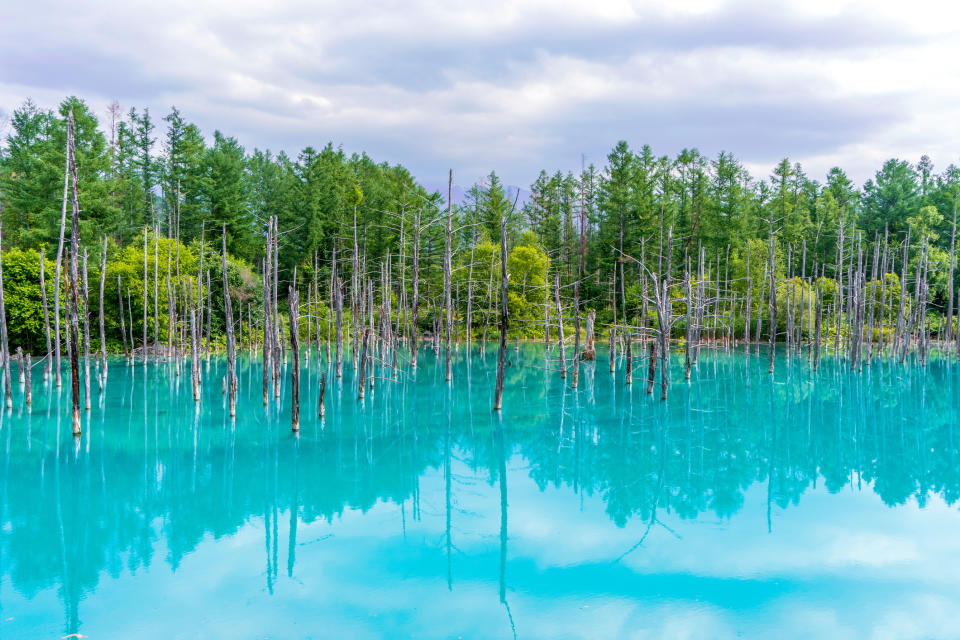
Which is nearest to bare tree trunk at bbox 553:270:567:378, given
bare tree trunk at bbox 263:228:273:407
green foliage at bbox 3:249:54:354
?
bare tree trunk at bbox 263:228:273:407

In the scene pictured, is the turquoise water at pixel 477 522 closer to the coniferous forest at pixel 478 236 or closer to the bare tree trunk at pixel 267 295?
the bare tree trunk at pixel 267 295

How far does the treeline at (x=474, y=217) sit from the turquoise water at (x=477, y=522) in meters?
17.5

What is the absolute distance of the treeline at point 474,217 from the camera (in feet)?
115

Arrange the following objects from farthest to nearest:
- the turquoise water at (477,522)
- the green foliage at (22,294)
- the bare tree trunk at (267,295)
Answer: the green foliage at (22,294)
the bare tree trunk at (267,295)
the turquoise water at (477,522)

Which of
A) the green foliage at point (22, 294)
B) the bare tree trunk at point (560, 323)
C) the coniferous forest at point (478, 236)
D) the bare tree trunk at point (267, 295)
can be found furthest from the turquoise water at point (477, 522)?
the coniferous forest at point (478, 236)

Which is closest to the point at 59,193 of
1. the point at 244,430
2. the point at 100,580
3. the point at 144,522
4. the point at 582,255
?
the point at 244,430

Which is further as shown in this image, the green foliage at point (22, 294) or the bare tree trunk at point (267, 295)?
the green foliage at point (22, 294)

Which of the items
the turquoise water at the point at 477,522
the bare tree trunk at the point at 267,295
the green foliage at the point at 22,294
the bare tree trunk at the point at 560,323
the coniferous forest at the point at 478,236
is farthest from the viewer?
the coniferous forest at the point at 478,236

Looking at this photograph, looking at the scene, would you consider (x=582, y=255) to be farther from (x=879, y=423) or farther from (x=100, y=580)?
(x=100, y=580)

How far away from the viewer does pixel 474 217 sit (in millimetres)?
47594

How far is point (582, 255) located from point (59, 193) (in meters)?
35.0

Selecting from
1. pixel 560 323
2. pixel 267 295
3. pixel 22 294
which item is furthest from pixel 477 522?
pixel 22 294

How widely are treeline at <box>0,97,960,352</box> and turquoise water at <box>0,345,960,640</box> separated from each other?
17.5 meters

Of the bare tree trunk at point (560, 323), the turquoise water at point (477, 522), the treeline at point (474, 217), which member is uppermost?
the treeline at point (474, 217)
